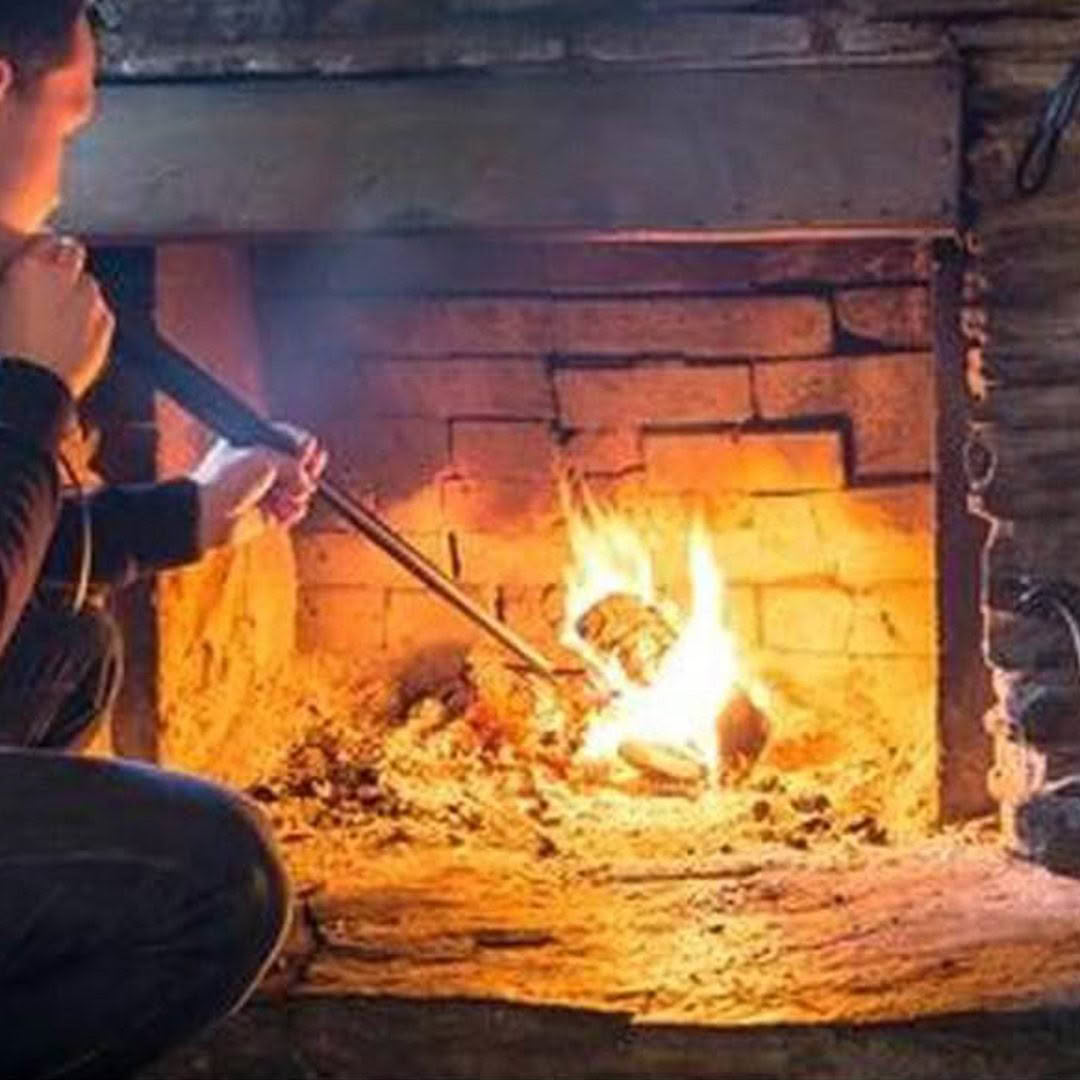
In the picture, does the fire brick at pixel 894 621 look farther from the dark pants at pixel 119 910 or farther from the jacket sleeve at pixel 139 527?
the dark pants at pixel 119 910

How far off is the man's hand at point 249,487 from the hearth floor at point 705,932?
50 centimetres

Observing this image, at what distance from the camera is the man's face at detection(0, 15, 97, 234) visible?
2018 mm

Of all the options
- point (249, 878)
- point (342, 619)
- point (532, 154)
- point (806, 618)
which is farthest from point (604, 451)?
point (249, 878)

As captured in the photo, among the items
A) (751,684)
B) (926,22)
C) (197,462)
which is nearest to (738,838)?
(751,684)

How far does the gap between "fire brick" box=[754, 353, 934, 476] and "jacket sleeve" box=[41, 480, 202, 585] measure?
1158 mm

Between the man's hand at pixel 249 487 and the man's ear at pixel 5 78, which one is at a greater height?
the man's ear at pixel 5 78

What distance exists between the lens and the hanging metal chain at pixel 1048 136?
2.54 meters

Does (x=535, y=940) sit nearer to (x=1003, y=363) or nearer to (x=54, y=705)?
(x=54, y=705)

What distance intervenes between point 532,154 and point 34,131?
2.59 feet

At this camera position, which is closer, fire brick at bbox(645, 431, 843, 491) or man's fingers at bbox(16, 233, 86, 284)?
man's fingers at bbox(16, 233, 86, 284)

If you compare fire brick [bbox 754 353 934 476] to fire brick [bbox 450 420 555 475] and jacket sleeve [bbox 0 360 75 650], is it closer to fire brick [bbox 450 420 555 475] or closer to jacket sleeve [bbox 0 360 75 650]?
fire brick [bbox 450 420 555 475]

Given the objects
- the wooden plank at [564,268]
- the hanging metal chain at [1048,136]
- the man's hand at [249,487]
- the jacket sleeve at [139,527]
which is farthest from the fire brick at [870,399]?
the jacket sleeve at [139,527]

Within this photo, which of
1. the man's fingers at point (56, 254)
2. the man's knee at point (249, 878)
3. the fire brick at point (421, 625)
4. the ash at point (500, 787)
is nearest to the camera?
the man's knee at point (249, 878)

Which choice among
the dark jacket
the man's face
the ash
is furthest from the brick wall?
the dark jacket
